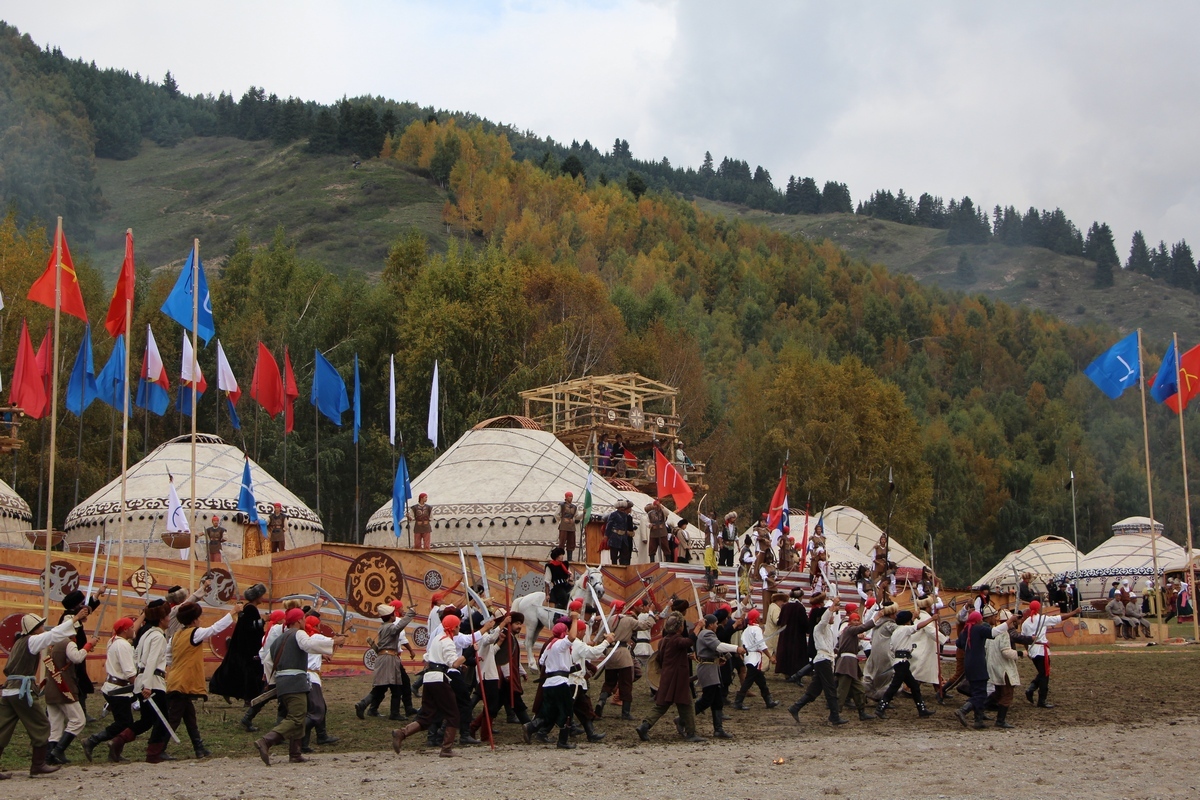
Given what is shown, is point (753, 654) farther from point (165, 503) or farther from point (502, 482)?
point (165, 503)

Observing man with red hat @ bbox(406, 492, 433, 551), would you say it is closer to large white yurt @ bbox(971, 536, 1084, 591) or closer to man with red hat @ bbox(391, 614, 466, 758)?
man with red hat @ bbox(391, 614, 466, 758)

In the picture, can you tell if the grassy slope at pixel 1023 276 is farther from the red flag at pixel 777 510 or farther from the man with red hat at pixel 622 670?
the man with red hat at pixel 622 670

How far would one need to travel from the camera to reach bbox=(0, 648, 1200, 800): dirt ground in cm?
935

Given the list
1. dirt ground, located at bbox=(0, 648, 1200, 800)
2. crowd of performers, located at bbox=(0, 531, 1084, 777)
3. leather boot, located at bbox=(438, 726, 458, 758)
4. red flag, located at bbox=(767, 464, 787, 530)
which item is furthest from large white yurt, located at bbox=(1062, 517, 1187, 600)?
leather boot, located at bbox=(438, 726, 458, 758)

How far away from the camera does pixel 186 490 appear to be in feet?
82.3

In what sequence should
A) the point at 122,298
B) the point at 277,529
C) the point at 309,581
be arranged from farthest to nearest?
1. the point at 277,529
2. the point at 309,581
3. the point at 122,298

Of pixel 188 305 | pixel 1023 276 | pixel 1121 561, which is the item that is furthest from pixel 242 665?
pixel 1023 276

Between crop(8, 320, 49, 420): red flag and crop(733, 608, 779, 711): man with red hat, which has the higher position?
crop(8, 320, 49, 420): red flag

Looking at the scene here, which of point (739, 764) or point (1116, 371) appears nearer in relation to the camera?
point (739, 764)

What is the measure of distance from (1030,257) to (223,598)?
152m

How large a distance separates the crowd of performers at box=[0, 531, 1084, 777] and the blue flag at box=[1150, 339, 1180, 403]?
1052 centimetres

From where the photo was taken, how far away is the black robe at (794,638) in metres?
15.2

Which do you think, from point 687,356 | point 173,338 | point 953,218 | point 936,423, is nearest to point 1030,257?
point 953,218

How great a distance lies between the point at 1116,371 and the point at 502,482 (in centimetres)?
1167
